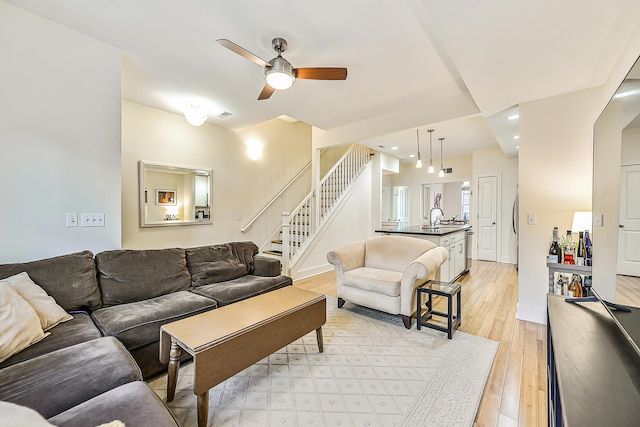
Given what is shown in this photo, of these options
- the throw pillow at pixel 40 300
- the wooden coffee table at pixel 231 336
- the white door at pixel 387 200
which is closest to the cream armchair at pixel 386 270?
the wooden coffee table at pixel 231 336

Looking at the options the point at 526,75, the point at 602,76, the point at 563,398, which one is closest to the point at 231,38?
the point at 526,75

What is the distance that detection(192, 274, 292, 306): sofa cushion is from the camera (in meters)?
2.44

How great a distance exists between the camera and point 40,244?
2098 mm

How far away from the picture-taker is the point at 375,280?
9.42ft

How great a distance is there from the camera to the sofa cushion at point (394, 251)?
320 centimetres

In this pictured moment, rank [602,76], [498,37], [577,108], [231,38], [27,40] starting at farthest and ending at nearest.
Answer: [577,108] → [602,76] → [231,38] → [27,40] → [498,37]

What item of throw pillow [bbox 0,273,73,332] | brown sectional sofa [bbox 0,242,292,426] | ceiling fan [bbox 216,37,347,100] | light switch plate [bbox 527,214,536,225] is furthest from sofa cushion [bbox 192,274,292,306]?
light switch plate [bbox 527,214,536,225]

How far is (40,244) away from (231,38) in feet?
7.55

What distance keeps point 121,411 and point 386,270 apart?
9.15 ft

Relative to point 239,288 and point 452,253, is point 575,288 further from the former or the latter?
point 239,288

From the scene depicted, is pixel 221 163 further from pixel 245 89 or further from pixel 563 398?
pixel 563 398

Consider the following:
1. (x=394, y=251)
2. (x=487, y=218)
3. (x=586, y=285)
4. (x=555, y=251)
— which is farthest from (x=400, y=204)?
(x=586, y=285)

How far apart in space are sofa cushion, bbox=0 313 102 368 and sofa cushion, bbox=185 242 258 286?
3.31 ft

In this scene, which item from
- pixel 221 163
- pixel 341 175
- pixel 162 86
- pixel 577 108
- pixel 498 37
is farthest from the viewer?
pixel 341 175
